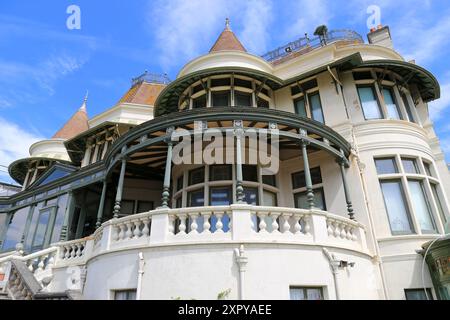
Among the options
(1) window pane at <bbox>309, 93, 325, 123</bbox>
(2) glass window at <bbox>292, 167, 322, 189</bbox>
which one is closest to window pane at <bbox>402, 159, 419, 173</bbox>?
(2) glass window at <bbox>292, 167, 322, 189</bbox>

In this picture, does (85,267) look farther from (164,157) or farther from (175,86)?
(175,86)

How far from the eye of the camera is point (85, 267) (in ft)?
28.9

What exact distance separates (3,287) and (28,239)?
5.66 m

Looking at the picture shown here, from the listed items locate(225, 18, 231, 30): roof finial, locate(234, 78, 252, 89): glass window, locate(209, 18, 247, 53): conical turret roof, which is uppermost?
locate(225, 18, 231, 30): roof finial

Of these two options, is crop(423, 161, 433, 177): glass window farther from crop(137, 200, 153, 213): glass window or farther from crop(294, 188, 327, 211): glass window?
crop(137, 200, 153, 213): glass window

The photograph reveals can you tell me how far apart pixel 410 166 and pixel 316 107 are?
3.91 m

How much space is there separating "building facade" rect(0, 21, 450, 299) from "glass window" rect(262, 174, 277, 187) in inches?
2.2

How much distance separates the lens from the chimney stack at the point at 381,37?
573 inches

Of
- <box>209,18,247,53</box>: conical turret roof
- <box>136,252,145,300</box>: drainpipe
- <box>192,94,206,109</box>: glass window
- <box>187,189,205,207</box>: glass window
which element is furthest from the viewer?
<box>209,18,247,53</box>: conical turret roof

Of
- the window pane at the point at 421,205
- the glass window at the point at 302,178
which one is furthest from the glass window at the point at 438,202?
the glass window at the point at 302,178

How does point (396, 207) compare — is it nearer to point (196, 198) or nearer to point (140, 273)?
point (196, 198)

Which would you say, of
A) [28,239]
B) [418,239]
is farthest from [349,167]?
[28,239]

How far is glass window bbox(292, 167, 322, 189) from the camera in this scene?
1098cm

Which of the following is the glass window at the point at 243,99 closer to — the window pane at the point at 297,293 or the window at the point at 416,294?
the window pane at the point at 297,293
